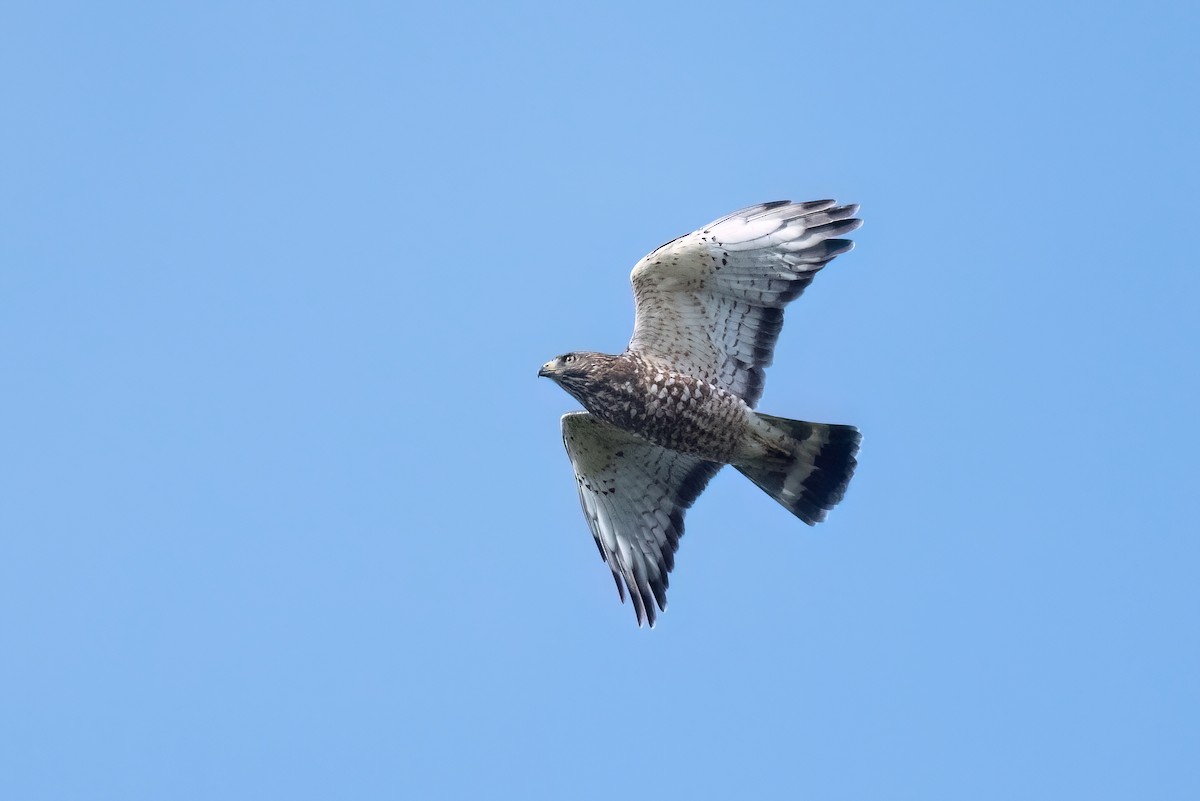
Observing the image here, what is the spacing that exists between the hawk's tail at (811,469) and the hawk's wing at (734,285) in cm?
55

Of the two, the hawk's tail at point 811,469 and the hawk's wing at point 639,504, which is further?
the hawk's wing at point 639,504

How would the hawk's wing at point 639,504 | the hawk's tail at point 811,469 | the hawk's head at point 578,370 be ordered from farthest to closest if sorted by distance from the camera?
the hawk's wing at point 639,504 → the hawk's tail at point 811,469 → the hawk's head at point 578,370

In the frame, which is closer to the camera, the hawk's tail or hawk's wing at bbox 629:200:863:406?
hawk's wing at bbox 629:200:863:406

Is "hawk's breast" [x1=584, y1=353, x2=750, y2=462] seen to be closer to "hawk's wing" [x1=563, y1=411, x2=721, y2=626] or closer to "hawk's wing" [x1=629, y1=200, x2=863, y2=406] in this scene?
"hawk's wing" [x1=629, y1=200, x2=863, y2=406]

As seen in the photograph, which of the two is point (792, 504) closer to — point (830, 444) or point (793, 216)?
point (830, 444)

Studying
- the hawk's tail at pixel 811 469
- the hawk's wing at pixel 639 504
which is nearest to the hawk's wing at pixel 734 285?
the hawk's tail at pixel 811 469

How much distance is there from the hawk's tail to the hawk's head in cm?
144

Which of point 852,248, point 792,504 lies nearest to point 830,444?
point 792,504

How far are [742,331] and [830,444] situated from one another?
1.21 meters

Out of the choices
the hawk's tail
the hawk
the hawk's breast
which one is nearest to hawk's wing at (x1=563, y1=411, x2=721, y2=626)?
the hawk

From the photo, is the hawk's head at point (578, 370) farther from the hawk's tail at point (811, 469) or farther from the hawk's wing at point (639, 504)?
the hawk's tail at point (811, 469)

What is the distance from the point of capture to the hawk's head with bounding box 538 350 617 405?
14.0 meters

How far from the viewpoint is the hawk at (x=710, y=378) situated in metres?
14.1

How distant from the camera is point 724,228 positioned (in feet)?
46.4
